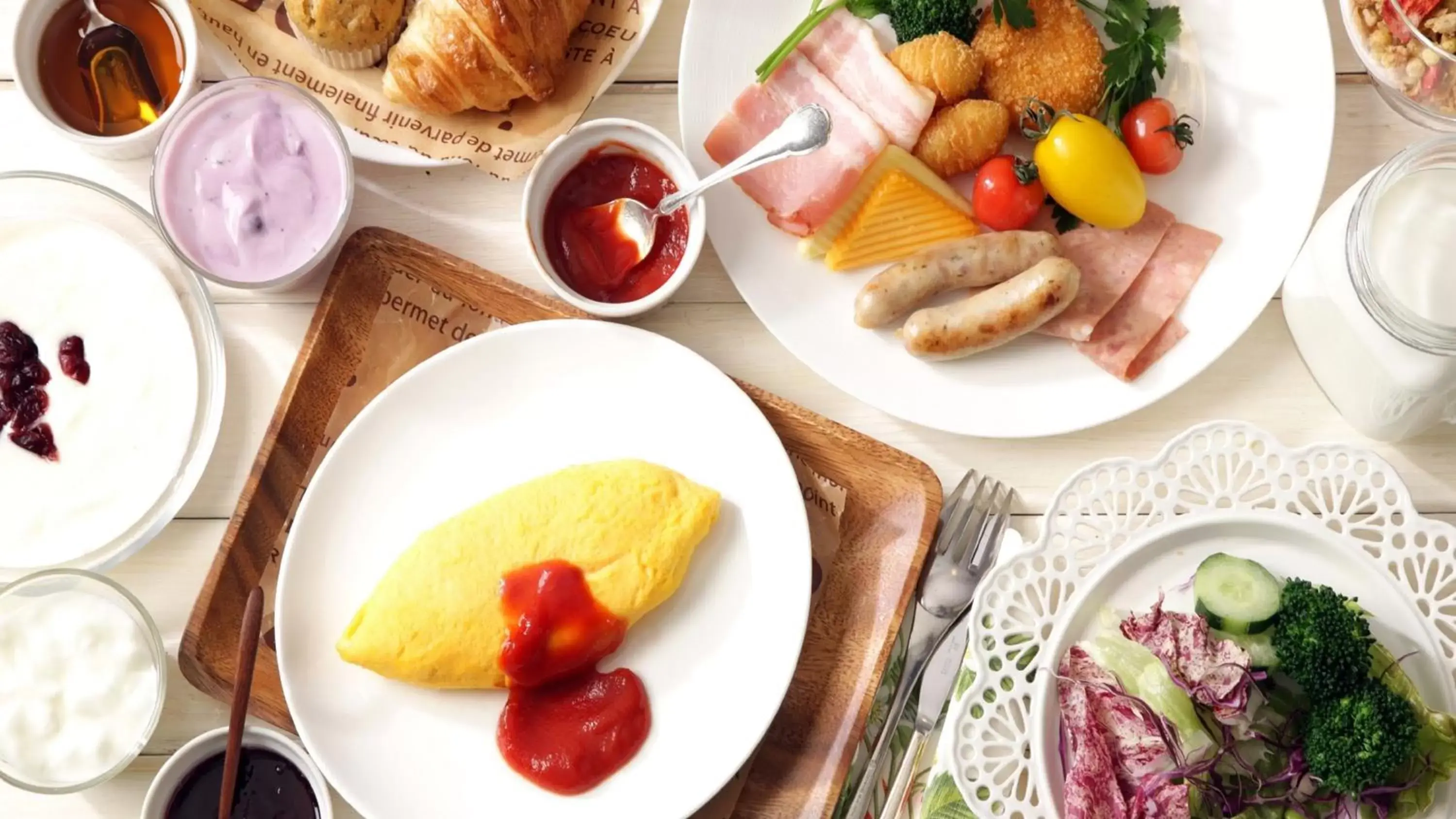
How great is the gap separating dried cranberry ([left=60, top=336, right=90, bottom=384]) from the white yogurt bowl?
0.06 feet

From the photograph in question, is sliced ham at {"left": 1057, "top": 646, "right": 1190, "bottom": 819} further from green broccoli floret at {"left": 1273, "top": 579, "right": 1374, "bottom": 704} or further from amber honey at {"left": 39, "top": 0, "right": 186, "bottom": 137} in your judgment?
amber honey at {"left": 39, "top": 0, "right": 186, "bottom": 137}

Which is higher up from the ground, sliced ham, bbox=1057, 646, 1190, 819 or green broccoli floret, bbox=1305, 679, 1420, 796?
green broccoli floret, bbox=1305, 679, 1420, 796

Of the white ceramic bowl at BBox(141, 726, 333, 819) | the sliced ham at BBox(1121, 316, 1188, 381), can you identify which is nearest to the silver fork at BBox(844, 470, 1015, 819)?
the sliced ham at BBox(1121, 316, 1188, 381)

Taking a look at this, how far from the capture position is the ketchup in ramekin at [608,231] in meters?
2.63

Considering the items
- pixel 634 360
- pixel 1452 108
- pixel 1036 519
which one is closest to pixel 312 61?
pixel 634 360

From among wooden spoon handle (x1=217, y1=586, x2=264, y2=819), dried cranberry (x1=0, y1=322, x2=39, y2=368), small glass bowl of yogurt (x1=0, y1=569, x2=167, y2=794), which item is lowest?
small glass bowl of yogurt (x1=0, y1=569, x2=167, y2=794)

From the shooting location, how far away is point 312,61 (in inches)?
108

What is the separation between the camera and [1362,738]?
2.14 metres

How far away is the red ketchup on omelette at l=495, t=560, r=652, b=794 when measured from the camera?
8.13ft

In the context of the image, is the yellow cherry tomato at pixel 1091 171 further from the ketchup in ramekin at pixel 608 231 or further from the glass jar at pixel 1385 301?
the ketchup in ramekin at pixel 608 231

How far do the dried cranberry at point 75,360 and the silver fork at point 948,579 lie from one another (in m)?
1.92

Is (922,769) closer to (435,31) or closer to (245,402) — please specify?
(245,402)

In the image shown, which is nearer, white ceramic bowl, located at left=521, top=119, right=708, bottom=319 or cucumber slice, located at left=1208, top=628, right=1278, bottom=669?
cucumber slice, located at left=1208, top=628, right=1278, bottom=669

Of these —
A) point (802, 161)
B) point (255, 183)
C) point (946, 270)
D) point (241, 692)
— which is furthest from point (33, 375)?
point (946, 270)
